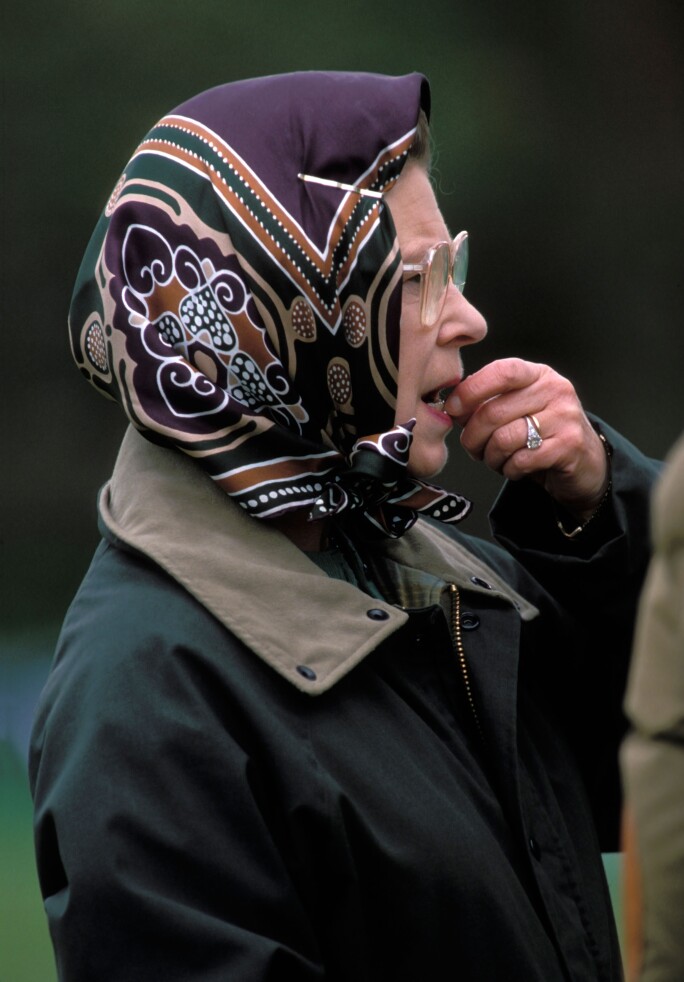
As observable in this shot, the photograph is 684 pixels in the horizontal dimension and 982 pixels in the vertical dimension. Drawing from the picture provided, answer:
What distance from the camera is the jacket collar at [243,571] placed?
1.71 metres

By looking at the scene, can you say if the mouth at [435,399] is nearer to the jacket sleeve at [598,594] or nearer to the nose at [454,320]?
the nose at [454,320]

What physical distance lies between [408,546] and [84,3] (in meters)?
3.09

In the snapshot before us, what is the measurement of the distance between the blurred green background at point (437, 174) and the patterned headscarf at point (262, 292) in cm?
238

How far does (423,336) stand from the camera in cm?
196

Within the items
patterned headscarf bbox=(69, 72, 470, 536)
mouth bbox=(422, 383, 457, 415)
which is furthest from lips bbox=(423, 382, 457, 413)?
patterned headscarf bbox=(69, 72, 470, 536)

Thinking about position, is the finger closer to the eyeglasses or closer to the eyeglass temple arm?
the eyeglasses

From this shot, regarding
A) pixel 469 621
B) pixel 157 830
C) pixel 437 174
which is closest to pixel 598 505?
pixel 469 621

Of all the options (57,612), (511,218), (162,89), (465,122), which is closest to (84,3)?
(162,89)

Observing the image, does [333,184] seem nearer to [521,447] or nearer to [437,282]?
[437,282]

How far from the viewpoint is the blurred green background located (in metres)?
4.43

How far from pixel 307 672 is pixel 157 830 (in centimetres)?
30

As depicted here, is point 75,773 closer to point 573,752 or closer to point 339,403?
point 339,403

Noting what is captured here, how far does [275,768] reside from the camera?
1.62 metres

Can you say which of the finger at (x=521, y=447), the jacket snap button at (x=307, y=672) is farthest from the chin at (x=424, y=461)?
the jacket snap button at (x=307, y=672)
